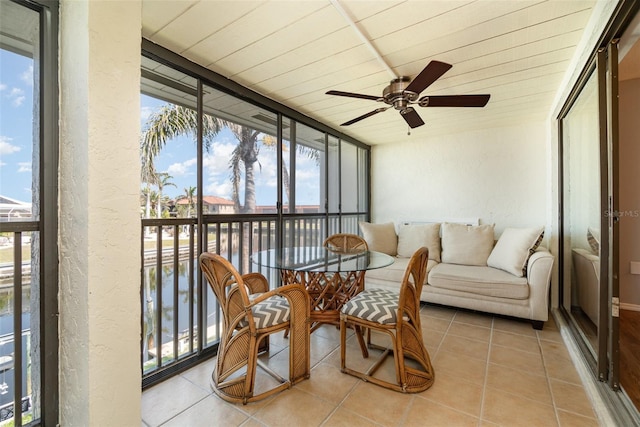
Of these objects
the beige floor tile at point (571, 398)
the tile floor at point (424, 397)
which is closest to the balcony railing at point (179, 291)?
the tile floor at point (424, 397)

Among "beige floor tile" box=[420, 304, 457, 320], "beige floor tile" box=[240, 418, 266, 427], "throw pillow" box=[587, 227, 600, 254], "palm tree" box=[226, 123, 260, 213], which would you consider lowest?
"beige floor tile" box=[240, 418, 266, 427]

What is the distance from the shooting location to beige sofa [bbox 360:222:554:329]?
2578 mm

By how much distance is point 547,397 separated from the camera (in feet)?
5.36

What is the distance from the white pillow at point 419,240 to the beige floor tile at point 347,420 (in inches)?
95.5

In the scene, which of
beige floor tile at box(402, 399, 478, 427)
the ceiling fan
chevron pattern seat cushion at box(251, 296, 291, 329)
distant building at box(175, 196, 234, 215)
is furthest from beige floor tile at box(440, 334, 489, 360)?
distant building at box(175, 196, 234, 215)

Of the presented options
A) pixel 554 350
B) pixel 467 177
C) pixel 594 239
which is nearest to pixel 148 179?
pixel 594 239

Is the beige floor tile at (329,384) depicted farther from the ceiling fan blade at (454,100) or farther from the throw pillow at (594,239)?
the ceiling fan blade at (454,100)

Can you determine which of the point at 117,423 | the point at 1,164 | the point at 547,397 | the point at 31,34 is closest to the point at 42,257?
the point at 1,164

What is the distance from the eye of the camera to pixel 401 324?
66.6 inches

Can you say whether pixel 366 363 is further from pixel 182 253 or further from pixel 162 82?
pixel 162 82

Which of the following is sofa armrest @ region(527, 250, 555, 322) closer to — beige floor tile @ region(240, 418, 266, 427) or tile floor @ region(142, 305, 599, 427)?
tile floor @ region(142, 305, 599, 427)

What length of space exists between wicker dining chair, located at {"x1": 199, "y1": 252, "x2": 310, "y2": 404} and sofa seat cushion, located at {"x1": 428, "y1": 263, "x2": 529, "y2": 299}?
72.1 inches

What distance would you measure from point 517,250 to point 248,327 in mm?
2756

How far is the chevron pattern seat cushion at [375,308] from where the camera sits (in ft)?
5.66
